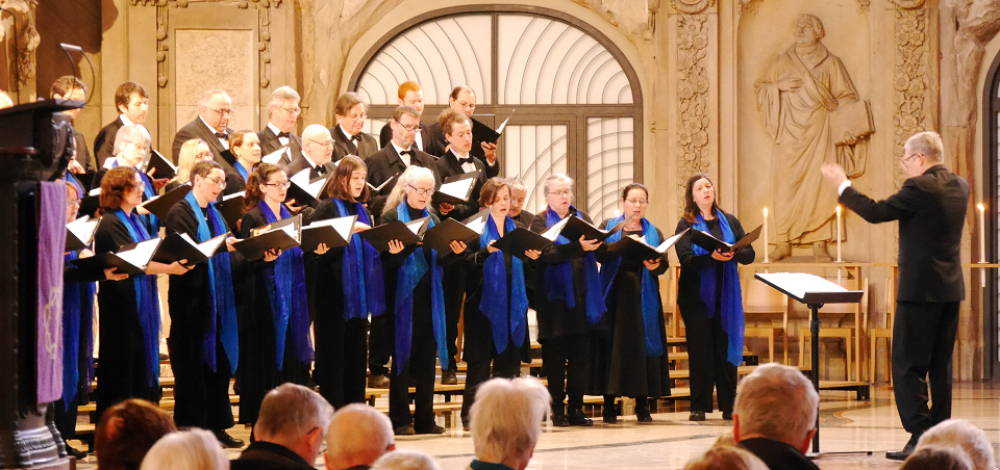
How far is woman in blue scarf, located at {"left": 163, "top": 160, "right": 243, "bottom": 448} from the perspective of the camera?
590cm

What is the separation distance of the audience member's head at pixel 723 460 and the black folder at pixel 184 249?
11.8 feet

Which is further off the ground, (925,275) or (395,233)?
(395,233)

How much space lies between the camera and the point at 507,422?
2777mm

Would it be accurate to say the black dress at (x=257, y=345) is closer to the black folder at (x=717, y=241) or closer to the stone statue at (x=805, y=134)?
the black folder at (x=717, y=241)

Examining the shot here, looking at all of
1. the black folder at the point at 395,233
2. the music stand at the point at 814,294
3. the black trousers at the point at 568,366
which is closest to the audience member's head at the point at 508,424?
the music stand at the point at 814,294

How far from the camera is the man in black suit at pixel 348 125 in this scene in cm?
754

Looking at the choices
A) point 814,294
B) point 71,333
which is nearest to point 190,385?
point 71,333

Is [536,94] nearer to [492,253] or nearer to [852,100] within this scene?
[852,100]

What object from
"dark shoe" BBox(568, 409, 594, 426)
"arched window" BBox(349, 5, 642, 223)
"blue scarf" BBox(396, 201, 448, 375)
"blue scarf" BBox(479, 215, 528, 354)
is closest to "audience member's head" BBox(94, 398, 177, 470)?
"blue scarf" BBox(396, 201, 448, 375)

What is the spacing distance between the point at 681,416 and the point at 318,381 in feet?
8.24

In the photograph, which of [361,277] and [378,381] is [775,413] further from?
[378,381]

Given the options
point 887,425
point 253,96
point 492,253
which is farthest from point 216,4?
point 887,425

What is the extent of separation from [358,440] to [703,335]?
4.75 m

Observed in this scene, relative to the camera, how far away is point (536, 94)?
11.7 metres
